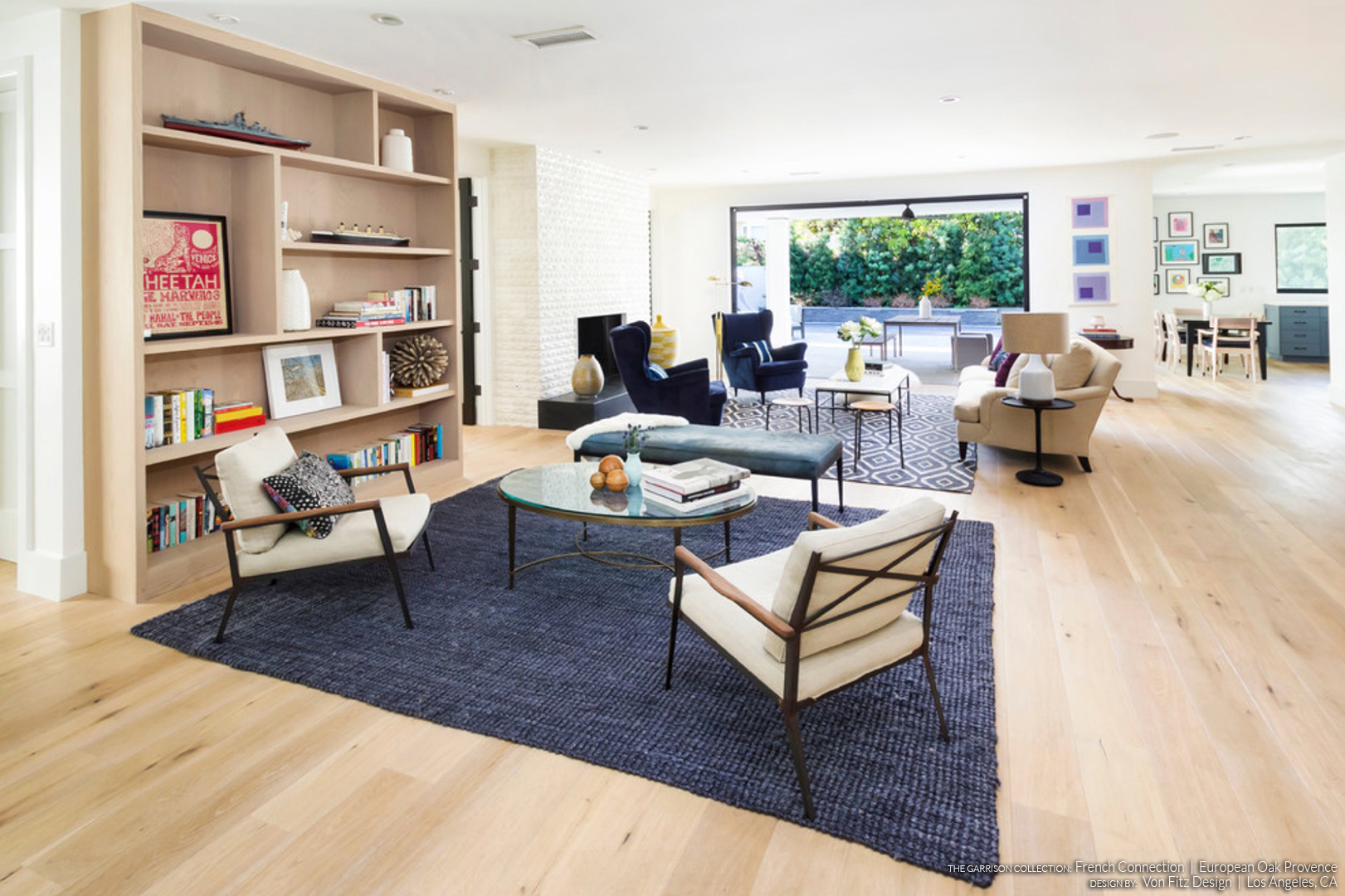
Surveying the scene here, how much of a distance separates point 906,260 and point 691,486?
46.3 ft

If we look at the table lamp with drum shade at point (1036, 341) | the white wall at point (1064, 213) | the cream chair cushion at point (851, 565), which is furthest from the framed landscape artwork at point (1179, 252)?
the cream chair cushion at point (851, 565)

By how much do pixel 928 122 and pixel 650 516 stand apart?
4725mm

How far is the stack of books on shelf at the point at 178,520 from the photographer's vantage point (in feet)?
12.2

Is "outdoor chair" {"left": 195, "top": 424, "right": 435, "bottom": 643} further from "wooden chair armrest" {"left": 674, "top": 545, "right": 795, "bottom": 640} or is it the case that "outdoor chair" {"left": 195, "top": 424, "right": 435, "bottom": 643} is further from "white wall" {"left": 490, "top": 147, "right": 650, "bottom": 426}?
"white wall" {"left": 490, "top": 147, "right": 650, "bottom": 426}

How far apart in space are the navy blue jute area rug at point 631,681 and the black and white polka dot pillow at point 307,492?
0.38m

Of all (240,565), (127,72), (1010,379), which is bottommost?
(240,565)

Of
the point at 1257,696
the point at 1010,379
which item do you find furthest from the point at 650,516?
the point at 1010,379

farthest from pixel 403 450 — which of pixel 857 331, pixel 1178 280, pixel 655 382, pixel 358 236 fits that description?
→ pixel 1178 280

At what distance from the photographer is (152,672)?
2826 mm

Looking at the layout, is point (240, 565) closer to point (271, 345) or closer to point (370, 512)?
point (370, 512)

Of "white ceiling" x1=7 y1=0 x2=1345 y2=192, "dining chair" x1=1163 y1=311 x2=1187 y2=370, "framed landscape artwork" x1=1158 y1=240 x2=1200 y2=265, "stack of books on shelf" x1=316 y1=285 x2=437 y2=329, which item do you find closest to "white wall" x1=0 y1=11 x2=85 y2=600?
"white ceiling" x1=7 y1=0 x2=1345 y2=192

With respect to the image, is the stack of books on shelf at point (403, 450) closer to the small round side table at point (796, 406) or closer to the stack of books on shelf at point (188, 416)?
the stack of books on shelf at point (188, 416)

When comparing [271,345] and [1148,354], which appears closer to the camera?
[271,345]

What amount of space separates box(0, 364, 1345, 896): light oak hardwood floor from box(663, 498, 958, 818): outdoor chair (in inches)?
13.6
